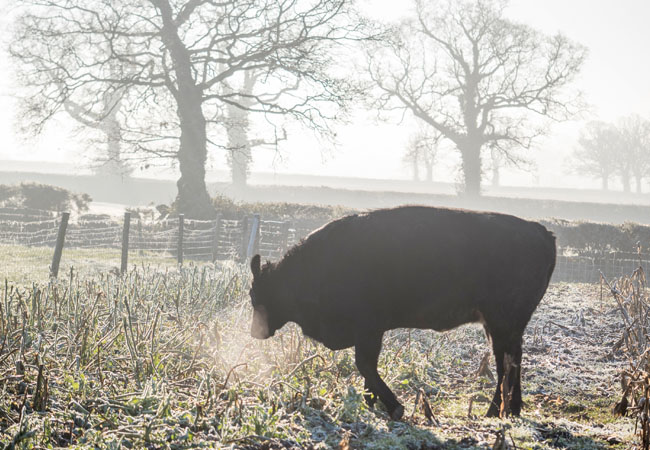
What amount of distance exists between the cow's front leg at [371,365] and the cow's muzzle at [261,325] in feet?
4.26

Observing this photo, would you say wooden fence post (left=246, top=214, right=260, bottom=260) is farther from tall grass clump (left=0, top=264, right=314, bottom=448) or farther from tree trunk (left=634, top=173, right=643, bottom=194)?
tree trunk (left=634, top=173, right=643, bottom=194)

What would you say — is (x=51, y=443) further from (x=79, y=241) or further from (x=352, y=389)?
(x=79, y=241)

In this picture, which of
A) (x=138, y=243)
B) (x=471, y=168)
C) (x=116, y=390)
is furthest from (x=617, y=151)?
(x=116, y=390)

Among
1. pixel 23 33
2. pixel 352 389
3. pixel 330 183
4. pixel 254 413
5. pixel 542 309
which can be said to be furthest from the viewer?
pixel 330 183

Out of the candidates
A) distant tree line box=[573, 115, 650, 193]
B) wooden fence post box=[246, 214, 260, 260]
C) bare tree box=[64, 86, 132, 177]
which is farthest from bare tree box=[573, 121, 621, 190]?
wooden fence post box=[246, 214, 260, 260]

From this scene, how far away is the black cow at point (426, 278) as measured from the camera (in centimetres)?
543

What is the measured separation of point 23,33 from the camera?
2223cm

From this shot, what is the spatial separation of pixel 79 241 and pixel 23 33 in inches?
316

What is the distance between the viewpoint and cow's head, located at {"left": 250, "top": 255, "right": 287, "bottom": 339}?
6344 mm

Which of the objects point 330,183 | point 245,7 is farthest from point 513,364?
point 330,183

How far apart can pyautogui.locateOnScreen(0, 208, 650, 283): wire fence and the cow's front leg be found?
11252 millimetres

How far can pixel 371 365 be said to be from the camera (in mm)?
5379

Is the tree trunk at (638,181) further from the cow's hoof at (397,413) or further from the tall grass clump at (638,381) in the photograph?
the cow's hoof at (397,413)

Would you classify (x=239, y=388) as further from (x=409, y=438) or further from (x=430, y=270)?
(x=430, y=270)
